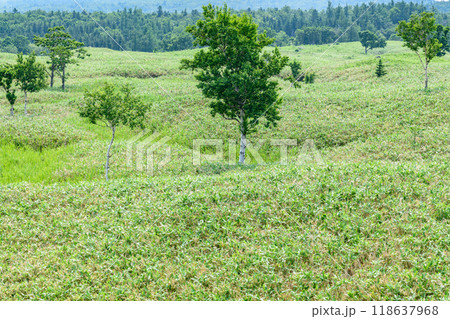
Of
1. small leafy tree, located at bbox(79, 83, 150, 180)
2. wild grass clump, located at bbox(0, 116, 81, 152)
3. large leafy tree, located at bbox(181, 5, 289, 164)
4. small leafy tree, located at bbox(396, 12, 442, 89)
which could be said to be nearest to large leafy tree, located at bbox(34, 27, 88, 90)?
wild grass clump, located at bbox(0, 116, 81, 152)

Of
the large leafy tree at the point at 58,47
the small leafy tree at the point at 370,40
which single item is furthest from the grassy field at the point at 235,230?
the small leafy tree at the point at 370,40

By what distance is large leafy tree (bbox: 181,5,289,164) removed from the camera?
20375mm

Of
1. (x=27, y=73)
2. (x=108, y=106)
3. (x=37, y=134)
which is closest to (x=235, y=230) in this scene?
(x=108, y=106)

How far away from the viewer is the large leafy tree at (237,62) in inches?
802

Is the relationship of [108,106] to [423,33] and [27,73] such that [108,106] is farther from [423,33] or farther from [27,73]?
[423,33]

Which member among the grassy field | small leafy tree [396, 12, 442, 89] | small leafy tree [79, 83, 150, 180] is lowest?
the grassy field

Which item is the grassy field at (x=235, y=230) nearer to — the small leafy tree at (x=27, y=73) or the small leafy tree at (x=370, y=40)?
the small leafy tree at (x=27, y=73)

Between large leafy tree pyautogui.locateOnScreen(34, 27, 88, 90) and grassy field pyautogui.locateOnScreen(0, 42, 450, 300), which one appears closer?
grassy field pyautogui.locateOnScreen(0, 42, 450, 300)

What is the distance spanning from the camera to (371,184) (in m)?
12.5

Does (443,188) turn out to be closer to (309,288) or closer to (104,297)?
(309,288)

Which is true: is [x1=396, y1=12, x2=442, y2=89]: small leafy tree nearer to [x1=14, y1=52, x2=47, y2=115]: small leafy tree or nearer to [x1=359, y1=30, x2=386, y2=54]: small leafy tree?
[x1=14, y1=52, x2=47, y2=115]: small leafy tree

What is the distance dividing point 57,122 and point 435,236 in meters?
31.8

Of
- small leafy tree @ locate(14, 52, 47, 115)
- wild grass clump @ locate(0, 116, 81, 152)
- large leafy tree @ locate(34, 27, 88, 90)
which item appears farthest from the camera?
large leafy tree @ locate(34, 27, 88, 90)

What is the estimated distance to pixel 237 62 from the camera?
2148cm
